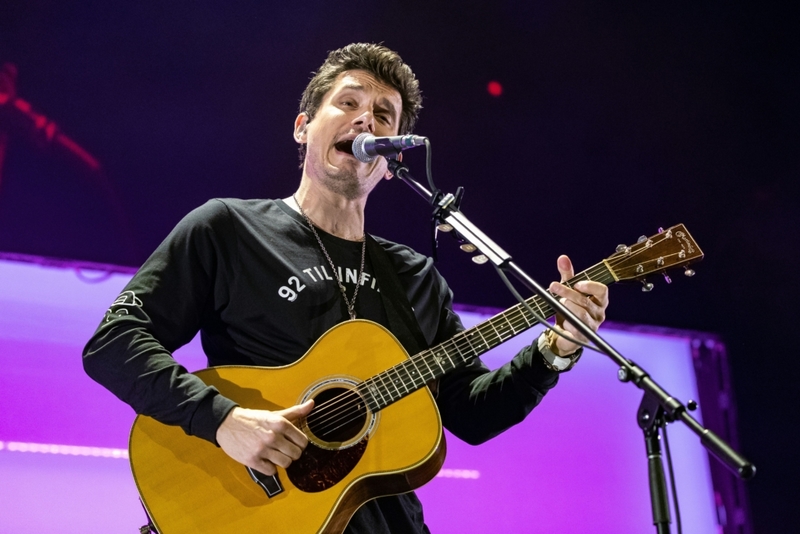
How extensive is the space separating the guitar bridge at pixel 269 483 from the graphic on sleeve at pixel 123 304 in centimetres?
62

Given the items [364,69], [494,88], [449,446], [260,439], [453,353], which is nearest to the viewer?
[260,439]

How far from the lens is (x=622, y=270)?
94.0 inches

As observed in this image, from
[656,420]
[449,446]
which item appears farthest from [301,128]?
[656,420]

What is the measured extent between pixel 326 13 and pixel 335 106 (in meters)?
1.12

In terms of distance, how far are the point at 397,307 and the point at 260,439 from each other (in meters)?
0.85

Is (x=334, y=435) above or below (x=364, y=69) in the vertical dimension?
below

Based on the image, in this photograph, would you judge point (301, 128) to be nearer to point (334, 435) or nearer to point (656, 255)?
point (334, 435)

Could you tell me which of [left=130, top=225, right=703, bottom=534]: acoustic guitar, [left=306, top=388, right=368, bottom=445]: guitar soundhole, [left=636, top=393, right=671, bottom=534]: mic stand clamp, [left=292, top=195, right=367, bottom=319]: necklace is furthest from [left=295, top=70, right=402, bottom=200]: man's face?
[left=636, top=393, right=671, bottom=534]: mic stand clamp

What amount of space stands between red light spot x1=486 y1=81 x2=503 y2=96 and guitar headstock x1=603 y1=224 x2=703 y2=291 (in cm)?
198

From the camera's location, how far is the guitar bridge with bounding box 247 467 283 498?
2.10 m

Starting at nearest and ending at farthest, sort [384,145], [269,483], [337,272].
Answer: [269,483]
[384,145]
[337,272]

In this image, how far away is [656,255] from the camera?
2.33 m

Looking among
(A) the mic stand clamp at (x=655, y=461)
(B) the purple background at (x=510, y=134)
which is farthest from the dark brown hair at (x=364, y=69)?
(A) the mic stand clamp at (x=655, y=461)

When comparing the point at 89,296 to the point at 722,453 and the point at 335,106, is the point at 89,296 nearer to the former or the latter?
the point at 335,106
